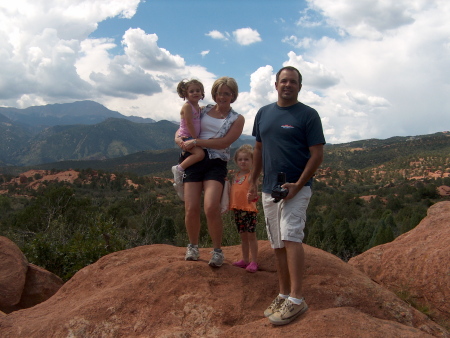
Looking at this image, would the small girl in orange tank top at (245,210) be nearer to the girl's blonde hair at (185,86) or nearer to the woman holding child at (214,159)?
the woman holding child at (214,159)

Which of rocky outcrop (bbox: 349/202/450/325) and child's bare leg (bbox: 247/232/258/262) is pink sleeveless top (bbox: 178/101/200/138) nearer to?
child's bare leg (bbox: 247/232/258/262)

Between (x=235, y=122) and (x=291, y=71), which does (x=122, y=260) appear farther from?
(x=291, y=71)

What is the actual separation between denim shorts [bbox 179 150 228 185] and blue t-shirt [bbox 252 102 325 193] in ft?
2.65

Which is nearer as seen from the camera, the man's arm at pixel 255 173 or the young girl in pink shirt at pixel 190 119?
the man's arm at pixel 255 173

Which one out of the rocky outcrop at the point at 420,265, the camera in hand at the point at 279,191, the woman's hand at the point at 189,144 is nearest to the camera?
the camera in hand at the point at 279,191

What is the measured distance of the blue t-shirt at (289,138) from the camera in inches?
125

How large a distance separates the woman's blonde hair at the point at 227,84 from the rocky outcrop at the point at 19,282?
3983 mm

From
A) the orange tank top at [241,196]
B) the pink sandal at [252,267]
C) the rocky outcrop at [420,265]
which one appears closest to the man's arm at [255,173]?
the orange tank top at [241,196]

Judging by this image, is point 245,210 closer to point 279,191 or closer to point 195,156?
point 195,156

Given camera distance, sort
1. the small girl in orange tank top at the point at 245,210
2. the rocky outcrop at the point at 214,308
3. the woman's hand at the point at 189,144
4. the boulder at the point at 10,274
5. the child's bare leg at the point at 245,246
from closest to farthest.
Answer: the rocky outcrop at the point at 214,308 → the woman's hand at the point at 189,144 → the small girl in orange tank top at the point at 245,210 → the child's bare leg at the point at 245,246 → the boulder at the point at 10,274

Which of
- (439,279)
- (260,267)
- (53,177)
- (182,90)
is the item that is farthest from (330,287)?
(53,177)

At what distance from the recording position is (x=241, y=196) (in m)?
4.20

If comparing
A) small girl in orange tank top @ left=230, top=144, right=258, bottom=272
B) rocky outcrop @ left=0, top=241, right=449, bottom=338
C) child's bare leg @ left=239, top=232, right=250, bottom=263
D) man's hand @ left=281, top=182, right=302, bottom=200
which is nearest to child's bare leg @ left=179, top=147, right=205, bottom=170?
small girl in orange tank top @ left=230, top=144, right=258, bottom=272

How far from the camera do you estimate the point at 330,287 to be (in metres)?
3.82
